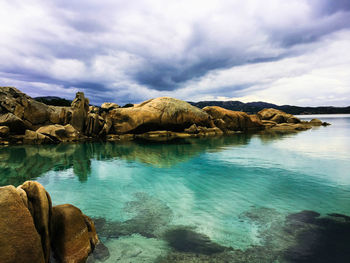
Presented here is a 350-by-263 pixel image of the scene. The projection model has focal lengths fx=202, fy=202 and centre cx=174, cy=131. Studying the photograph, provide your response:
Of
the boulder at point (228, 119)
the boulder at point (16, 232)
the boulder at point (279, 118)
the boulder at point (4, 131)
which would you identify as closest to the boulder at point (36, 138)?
the boulder at point (4, 131)

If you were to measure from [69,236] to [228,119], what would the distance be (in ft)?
150

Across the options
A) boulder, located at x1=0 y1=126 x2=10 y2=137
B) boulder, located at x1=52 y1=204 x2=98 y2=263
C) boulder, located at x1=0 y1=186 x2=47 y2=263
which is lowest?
boulder, located at x1=52 y1=204 x2=98 y2=263

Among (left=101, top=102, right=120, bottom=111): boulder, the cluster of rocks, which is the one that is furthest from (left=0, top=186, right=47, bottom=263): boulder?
(left=101, top=102, right=120, bottom=111): boulder

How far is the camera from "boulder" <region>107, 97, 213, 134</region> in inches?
1385

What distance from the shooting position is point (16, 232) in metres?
3.57

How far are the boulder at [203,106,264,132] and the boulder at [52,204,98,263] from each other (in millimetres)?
42591

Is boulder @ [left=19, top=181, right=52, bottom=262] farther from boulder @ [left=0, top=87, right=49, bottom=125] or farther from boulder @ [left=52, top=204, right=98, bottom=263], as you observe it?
boulder @ [left=0, top=87, right=49, bottom=125]

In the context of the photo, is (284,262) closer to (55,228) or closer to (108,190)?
(55,228)

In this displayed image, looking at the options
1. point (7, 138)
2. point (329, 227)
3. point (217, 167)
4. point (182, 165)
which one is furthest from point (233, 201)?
point (7, 138)

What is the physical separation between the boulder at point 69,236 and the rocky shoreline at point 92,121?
88.9 ft

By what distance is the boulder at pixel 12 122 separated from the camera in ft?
91.5

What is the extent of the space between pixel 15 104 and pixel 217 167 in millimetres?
32239

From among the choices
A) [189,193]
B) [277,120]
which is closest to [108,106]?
[189,193]

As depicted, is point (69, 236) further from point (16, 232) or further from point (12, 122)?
point (12, 122)
